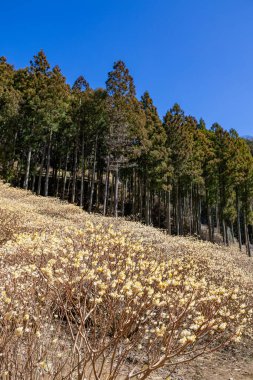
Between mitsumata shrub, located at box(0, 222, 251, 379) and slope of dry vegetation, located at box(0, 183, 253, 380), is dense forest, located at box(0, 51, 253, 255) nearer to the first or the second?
slope of dry vegetation, located at box(0, 183, 253, 380)

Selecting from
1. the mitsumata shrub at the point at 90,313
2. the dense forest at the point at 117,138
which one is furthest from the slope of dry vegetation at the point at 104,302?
the dense forest at the point at 117,138

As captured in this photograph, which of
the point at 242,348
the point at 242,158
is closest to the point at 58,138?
the point at 242,158

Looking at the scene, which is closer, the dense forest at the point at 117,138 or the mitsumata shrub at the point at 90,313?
the mitsumata shrub at the point at 90,313

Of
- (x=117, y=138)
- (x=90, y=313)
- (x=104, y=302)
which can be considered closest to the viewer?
(x=90, y=313)

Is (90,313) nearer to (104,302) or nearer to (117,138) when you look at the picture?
(104,302)

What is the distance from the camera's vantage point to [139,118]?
22875mm

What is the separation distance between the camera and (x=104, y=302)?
15.0ft

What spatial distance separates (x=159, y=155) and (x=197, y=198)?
7217 millimetres

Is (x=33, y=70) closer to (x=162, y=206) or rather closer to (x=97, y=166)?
(x=97, y=166)

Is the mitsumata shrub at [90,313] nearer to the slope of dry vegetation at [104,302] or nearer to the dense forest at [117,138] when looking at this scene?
the slope of dry vegetation at [104,302]

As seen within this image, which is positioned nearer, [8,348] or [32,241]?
[8,348]

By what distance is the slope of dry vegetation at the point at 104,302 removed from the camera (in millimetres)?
2777

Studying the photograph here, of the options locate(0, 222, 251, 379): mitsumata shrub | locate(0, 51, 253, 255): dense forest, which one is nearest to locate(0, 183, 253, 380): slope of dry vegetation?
locate(0, 222, 251, 379): mitsumata shrub

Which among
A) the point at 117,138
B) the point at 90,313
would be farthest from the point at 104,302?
the point at 117,138
